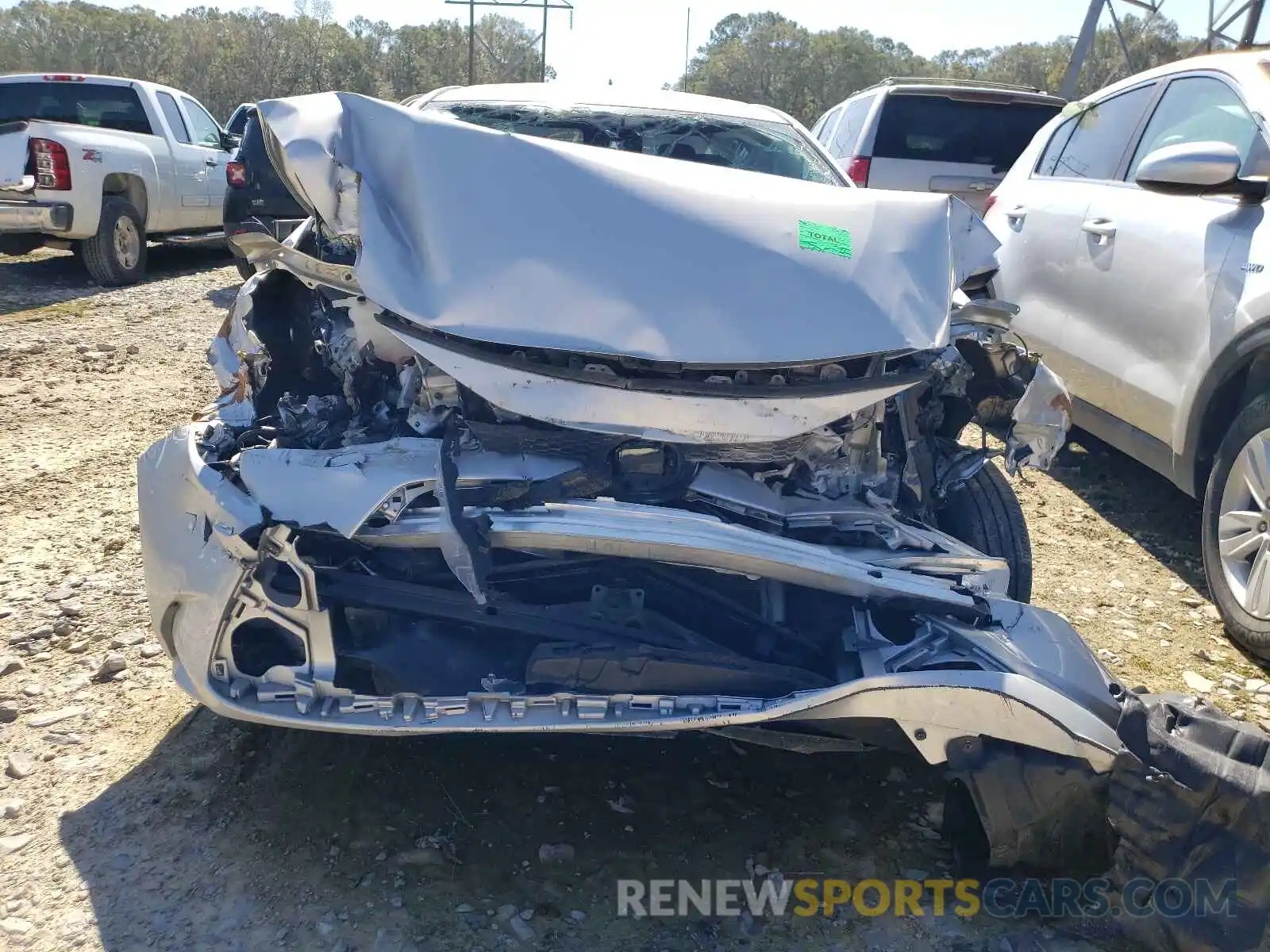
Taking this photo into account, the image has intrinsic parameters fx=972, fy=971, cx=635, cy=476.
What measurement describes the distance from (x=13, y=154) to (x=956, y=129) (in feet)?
26.2

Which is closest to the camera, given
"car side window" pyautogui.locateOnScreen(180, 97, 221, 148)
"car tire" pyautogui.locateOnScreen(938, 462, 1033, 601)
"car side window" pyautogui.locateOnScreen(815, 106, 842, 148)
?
"car tire" pyautogui.locateOnScreen(938, 462, 1033, 601)

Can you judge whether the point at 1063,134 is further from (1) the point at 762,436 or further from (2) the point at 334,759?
(2) the point at 334,759

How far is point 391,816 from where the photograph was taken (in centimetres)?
244

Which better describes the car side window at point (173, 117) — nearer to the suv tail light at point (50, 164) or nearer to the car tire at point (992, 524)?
the suv tail light at point (50, 164)

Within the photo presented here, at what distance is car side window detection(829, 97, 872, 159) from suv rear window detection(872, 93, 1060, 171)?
26 cm

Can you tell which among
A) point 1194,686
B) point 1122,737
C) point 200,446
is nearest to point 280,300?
point 200,446

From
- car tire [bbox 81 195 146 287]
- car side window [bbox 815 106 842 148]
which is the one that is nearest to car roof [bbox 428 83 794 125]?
car side window [bbox 815 106 842 148]

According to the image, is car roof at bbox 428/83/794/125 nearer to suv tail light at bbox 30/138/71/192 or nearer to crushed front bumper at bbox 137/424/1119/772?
crushed front bumper at bbox 137/424/1119/772

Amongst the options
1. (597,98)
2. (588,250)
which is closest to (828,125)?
(597,98)

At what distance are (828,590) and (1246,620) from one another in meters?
2.00

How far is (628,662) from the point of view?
2.16 metres

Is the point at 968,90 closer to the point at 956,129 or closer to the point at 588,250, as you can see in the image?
the point at 956,129

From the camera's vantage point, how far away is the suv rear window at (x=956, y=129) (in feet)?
24.2

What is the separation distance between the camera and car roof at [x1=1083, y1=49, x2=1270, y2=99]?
3.70m
